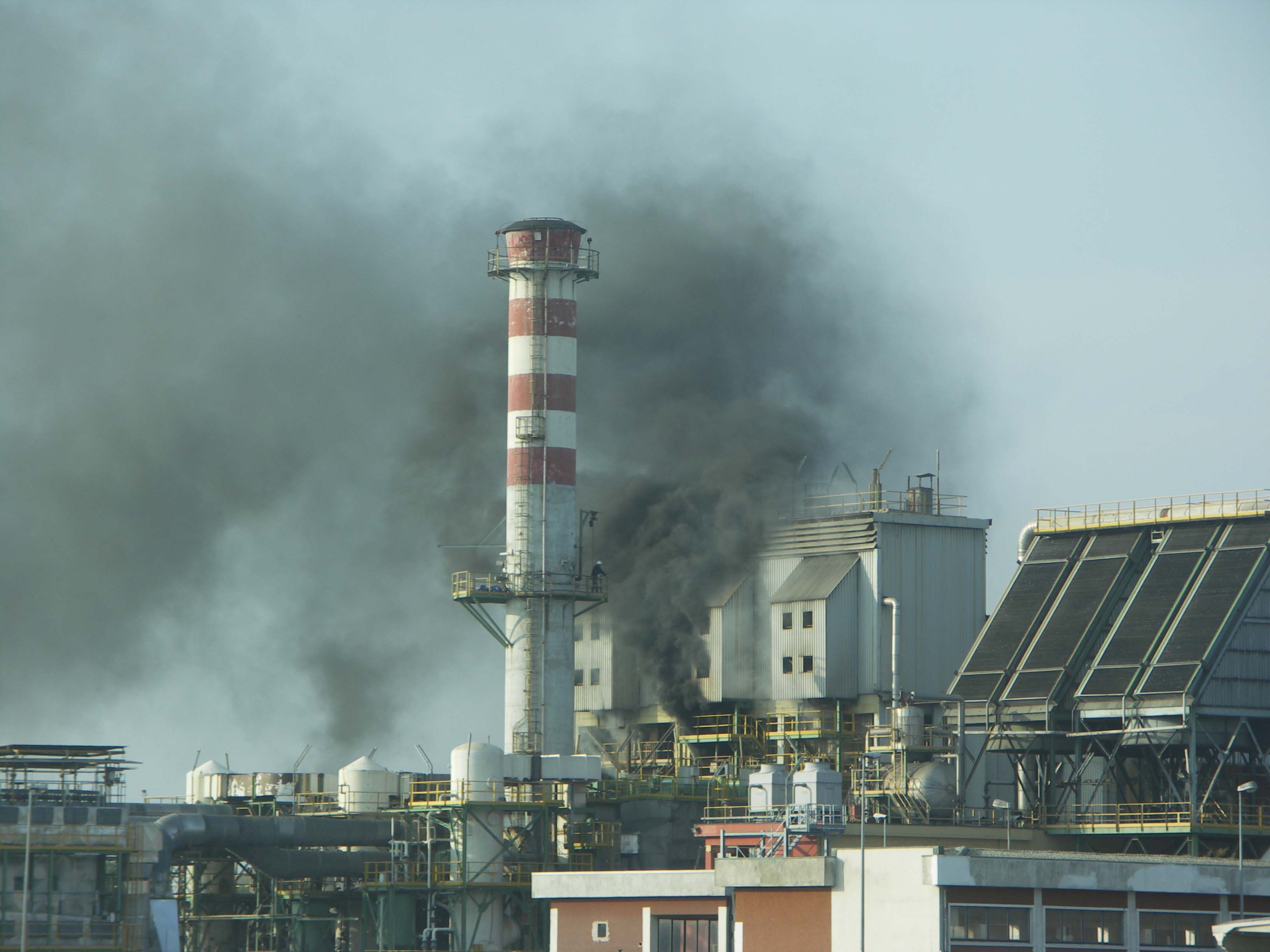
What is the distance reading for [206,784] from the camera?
7619 cm

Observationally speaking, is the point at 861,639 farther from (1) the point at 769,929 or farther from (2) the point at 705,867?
(1) the point at 769,929

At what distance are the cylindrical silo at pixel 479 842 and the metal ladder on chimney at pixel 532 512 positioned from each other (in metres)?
7.85

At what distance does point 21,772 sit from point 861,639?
107ft

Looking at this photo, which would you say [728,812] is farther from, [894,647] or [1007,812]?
[894,647]

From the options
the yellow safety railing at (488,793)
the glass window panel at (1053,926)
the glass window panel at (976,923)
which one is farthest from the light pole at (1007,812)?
the yellow safety railing at (488,793)

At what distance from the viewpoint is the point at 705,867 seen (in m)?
66.7

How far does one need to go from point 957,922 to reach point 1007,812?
19.7 m

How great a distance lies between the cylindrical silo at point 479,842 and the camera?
65.3 metres

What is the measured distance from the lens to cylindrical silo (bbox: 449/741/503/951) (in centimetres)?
6531

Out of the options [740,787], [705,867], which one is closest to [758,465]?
[740,787]

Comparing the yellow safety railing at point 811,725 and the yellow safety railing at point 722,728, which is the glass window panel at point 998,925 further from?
the yellow safety railing at point 722,728

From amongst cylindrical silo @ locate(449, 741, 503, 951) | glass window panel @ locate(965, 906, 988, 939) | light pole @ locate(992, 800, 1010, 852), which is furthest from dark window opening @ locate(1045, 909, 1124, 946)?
cylindrical silo @ locate(449, 741, 503, 951)

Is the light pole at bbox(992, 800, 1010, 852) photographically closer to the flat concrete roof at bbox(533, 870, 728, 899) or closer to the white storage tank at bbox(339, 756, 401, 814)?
the flat concrete roof at bbox(533, 870, 728, 899)

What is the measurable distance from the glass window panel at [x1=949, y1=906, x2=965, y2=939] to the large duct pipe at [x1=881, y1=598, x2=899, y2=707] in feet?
80.3
